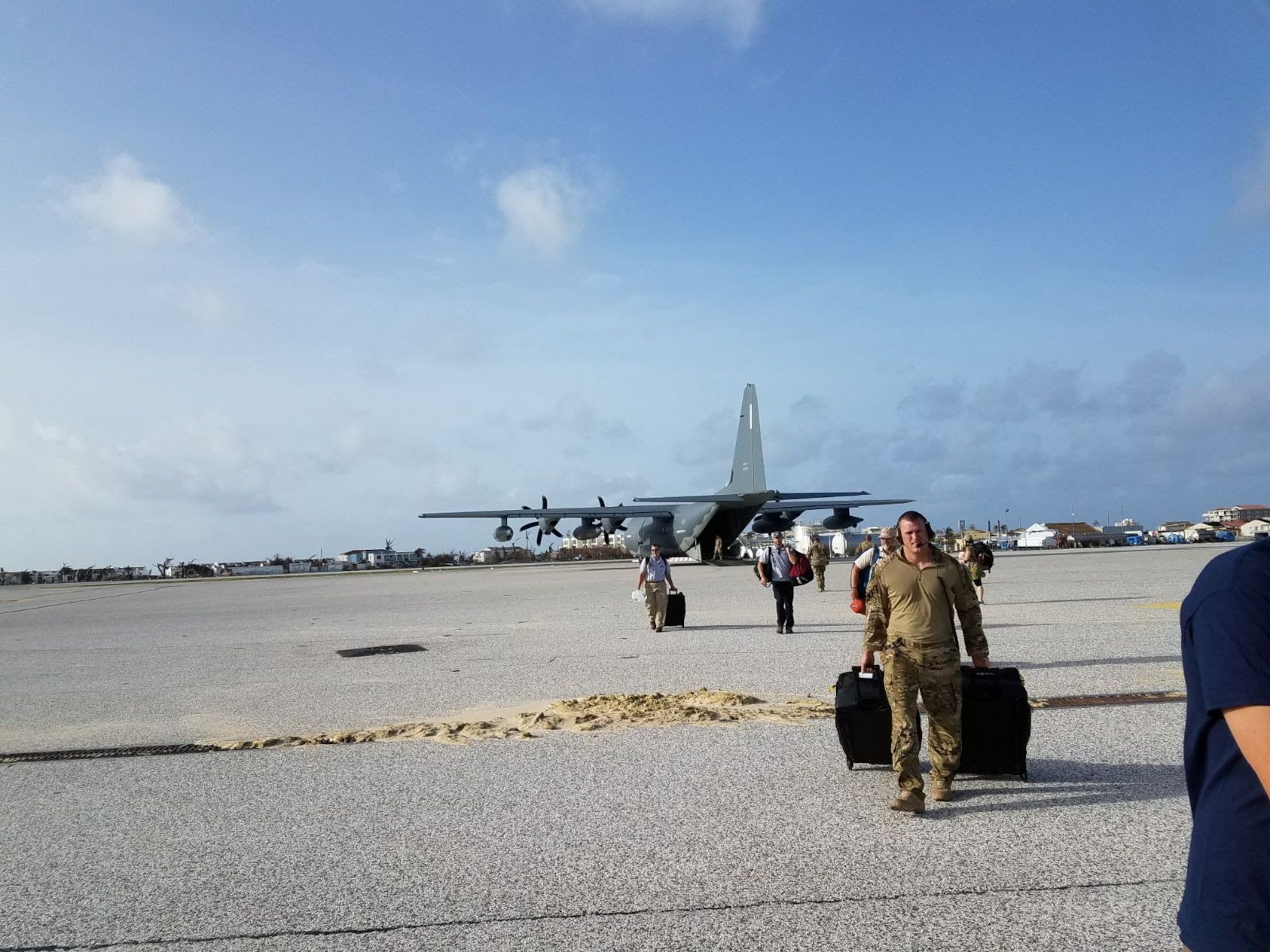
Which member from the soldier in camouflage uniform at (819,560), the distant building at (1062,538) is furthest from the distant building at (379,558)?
the soldier in camouflage uniform at (819,560)

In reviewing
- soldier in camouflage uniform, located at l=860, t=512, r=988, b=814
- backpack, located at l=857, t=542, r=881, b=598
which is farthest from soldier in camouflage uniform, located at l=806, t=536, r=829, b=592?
soldier in camouflage uniform, located at l=860, t=512, r=988, b=814

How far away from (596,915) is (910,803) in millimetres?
2378

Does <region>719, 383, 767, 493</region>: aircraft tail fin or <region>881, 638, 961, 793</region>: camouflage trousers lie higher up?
<region>719, 383, 767, 493</region>: aircraft tail fin

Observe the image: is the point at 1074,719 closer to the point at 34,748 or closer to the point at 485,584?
the point at 34,748

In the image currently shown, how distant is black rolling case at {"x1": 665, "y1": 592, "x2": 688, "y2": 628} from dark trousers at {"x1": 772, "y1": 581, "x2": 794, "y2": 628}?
2.16 meters

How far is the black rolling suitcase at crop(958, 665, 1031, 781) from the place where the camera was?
663cm

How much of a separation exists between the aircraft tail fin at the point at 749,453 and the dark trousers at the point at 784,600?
1007 inches

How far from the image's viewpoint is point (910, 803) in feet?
19.9

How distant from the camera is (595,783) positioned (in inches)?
277

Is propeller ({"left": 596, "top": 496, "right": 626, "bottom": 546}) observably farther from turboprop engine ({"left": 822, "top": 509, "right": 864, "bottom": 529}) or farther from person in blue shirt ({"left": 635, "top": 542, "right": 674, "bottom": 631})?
person in blue shirt ({"left": 635, "top": 542, "right": 674, "bottom": 631})

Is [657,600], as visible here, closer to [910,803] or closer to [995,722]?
[995,722]

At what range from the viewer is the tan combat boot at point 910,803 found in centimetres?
607

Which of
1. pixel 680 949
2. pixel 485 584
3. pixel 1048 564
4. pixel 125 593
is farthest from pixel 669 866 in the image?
pixel 125 593

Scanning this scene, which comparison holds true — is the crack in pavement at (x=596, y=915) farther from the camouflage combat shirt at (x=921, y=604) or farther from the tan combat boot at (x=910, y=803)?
the camouflage combat shirt at (x=921, y=604)
